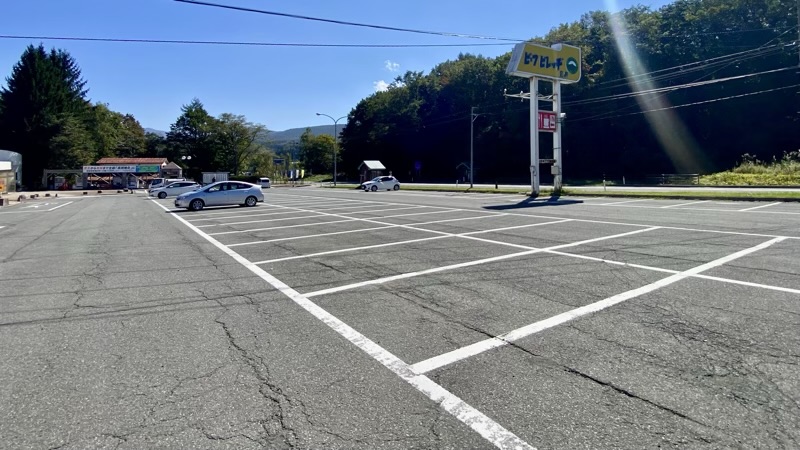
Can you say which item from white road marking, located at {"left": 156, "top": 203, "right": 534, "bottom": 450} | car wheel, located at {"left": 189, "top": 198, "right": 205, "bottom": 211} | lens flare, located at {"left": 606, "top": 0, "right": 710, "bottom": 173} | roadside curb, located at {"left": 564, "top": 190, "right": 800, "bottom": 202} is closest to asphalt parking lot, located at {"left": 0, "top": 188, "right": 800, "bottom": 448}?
white road marking, located at {"left": 156, "top": 203, "right": 534, "bottom": 450}

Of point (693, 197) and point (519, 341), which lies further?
point (693, 197)

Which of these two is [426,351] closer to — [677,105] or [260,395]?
[260,395]

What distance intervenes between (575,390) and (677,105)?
6758 cm

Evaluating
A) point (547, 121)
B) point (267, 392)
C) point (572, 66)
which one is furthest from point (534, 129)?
point (267, 392)

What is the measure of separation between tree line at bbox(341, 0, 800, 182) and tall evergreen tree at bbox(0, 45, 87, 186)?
6207 cm

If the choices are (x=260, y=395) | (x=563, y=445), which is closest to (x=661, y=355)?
(x=563, y=445)

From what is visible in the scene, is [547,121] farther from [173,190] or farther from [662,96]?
[662,96]

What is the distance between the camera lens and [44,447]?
10.1 feet

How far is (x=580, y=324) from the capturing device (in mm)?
5273

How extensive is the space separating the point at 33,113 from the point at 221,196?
64585mm

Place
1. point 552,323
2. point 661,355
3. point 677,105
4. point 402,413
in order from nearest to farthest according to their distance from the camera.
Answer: point 402,413, point 661,355, point 552,323, point 677,105

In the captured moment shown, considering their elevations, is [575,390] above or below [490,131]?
below

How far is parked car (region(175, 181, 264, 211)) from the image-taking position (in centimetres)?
2430

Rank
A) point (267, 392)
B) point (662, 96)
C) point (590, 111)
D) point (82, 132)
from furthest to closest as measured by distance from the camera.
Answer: point (82, 132) → point (590, 111) → point (662, 96) → point (267, 392)
